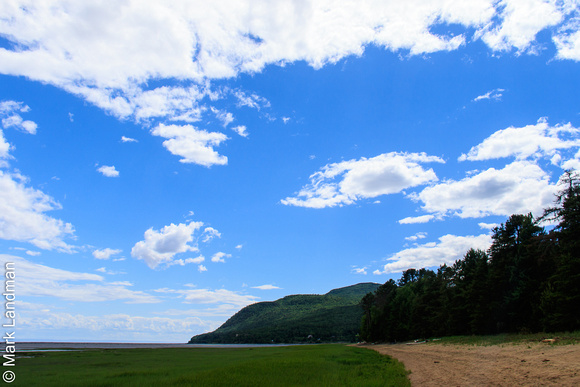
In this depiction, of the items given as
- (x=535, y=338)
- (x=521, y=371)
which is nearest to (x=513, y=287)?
(x=535, y=338)

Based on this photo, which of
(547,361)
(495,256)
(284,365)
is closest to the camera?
(547,361)

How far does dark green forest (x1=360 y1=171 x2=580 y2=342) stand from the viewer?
3506 centimetres

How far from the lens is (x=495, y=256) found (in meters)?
51.0

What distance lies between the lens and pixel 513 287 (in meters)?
45.6

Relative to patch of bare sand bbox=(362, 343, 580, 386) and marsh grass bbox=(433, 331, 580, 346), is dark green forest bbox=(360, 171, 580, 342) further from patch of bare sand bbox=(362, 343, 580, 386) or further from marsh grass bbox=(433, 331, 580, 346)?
patch of bare sand bbox=(362, 343, 580, 386)

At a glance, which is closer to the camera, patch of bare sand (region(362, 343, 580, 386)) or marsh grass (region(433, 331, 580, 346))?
patch of bare sand (region(362, 343, 580, 386))

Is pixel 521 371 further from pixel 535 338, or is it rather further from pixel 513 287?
pixel 513 287

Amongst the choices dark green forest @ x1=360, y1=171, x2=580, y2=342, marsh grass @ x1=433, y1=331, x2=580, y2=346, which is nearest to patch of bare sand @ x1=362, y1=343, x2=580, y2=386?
marsh grass @ x1=433, y1=331, x2=580, y2=346

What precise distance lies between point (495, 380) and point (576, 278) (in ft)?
78.6

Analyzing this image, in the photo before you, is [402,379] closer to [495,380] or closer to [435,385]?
[435,385]

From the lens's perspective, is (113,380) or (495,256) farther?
(495,256)

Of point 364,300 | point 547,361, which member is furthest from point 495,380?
point 364,300

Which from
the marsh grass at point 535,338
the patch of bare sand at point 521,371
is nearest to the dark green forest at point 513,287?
the marsh grass at point 535,338

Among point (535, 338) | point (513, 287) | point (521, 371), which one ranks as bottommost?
point (521, 371)
